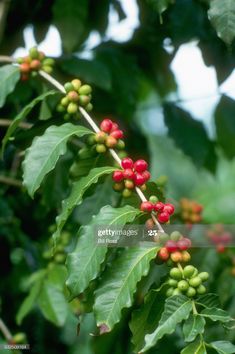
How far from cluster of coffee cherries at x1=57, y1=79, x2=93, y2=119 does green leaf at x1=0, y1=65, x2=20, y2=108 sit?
240mm

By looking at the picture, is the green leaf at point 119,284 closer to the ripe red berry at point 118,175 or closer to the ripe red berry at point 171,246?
the ripe red berry at point 171,246

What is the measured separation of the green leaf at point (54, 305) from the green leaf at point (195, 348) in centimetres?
97

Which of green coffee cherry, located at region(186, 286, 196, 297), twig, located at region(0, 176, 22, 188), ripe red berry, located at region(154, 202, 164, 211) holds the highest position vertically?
ripe red berry, located at region(154, 202, 164, 211)

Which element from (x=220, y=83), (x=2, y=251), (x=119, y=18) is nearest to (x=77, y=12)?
(x=119, y=18)

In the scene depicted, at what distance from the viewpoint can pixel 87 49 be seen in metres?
2.69

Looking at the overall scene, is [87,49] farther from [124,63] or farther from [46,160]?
[46,160]

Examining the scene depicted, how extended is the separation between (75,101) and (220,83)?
677 millimetres

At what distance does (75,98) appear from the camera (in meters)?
1.74

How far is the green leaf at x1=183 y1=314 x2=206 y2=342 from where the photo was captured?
4.34 feet

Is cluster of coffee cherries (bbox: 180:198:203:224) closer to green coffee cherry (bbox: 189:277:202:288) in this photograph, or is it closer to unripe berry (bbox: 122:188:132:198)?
unripe berry (bbox: 122:188:132:198)

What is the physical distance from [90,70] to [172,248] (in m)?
1.14

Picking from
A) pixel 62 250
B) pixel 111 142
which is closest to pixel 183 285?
pixel 111 142

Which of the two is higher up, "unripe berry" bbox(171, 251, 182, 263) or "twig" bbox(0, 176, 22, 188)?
"unripe berry" bbox(171, 251, 182, 263)

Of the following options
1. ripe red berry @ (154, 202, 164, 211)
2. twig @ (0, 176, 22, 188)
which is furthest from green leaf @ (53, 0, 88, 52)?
ripe red berry @ (154, 202, 164, 211)
